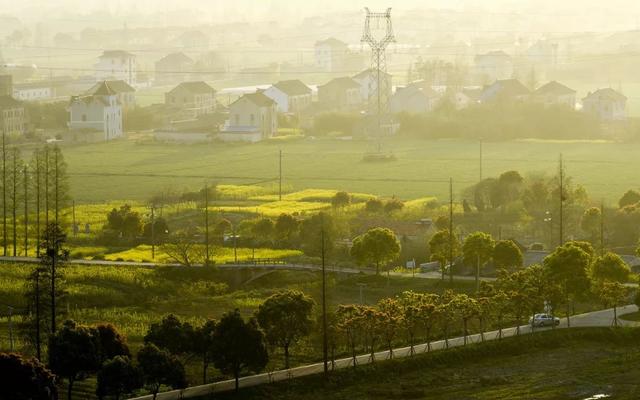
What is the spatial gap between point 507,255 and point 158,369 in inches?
271

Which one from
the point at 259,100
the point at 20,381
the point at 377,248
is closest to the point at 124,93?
the point at 259,100

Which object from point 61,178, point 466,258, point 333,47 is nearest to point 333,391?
point 466,258

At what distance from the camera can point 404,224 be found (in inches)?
920

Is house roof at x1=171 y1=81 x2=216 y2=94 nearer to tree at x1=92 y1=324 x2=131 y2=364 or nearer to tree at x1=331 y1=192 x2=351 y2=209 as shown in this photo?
tree at x1=331 y1=192 x2=351 y2=209

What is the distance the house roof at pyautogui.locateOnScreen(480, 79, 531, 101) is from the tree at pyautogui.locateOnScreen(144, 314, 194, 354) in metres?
29.1

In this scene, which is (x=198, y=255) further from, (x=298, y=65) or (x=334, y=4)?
(x=334, y=4)

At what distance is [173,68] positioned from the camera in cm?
6156

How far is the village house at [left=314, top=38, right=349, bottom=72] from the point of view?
63125mm

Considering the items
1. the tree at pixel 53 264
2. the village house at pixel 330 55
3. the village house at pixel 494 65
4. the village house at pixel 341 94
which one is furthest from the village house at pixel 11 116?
the tree at pixel 53 264

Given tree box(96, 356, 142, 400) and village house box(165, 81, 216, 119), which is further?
village house box(165, 81, 216, 119)

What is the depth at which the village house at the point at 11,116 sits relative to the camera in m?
39.9

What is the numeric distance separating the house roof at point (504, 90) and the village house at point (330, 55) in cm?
1885

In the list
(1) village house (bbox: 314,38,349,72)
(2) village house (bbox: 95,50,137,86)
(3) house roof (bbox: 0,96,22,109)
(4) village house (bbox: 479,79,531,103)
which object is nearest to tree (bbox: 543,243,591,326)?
(4) village house (bbox: 479,79,531,103)

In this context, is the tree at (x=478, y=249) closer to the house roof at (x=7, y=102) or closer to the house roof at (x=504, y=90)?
the house roof at (x=7, y=102)
